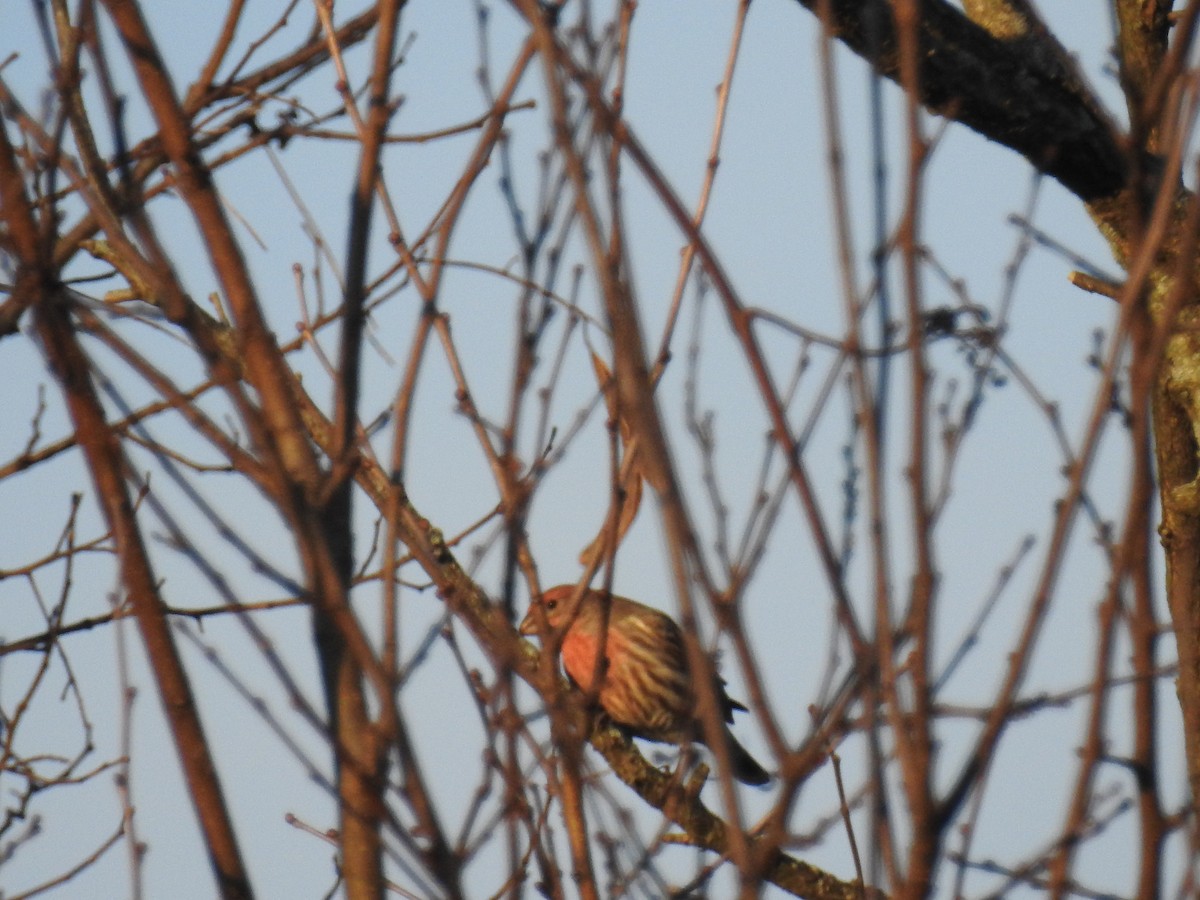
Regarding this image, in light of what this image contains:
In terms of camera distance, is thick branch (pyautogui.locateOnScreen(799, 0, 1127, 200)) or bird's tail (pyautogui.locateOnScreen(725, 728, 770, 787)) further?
bird's tail (pyautogui.locateOnScreen(725, 728, 770, 787))

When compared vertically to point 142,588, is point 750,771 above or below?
above

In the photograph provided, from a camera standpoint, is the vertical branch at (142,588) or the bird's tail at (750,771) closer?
the vertical branch at (142,588)

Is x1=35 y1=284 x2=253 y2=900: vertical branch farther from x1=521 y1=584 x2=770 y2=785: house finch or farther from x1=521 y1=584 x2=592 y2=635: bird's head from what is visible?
x1=521 y1=584 x2=770 y2=785: house finch

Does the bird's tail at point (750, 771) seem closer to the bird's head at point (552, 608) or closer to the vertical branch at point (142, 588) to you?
the bird's head at point (552, 608)

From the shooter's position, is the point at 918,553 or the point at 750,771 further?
the point at 750,771

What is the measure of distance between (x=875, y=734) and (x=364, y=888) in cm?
61

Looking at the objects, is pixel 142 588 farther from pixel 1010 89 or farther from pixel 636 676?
pixel 636 676

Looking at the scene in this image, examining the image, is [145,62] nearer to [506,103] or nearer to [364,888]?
[506,103]

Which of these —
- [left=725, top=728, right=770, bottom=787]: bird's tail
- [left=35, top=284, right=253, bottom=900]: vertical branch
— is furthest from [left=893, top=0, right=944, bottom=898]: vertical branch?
[left=725, top=728, right=770, bottom=787]: bird's tail

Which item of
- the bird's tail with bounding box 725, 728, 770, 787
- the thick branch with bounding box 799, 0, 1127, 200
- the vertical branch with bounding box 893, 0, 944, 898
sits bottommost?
the vertical branch with bounding box 893, 0, 944, 898

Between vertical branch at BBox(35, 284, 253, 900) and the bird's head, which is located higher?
the bird's head

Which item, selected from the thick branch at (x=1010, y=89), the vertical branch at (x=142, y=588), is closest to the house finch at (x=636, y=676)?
the thick branch at (x=1010, y=89)

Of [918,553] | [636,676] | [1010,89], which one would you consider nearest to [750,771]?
[636,676]

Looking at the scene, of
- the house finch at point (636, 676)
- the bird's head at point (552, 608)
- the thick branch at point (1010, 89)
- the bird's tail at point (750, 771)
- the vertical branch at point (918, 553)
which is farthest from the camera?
the house finch at point (636, 676)
